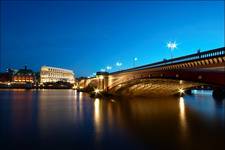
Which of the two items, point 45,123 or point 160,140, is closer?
point 160,140

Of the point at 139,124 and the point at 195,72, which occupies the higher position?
the point at 195,72

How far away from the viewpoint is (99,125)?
90.9 ft

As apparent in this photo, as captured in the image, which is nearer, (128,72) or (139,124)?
(139,124)

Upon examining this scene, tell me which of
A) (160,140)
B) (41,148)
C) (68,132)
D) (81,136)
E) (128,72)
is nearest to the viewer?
(41,148)

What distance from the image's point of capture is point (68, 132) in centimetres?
2369

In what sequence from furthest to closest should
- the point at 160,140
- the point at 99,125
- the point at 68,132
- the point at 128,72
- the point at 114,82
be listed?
the point at 114,82 → the point at 128,72 → the point at 99,125 → the point at 68,132 → the point at 160,140

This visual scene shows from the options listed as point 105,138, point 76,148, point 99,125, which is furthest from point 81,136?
point 99,125

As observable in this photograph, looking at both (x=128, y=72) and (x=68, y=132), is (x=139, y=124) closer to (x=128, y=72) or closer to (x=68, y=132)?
(x=68, y=132)

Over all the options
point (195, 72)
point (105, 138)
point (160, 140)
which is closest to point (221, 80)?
point (195, 72)

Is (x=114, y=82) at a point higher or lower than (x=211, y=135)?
higher

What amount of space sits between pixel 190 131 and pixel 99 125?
844 cm

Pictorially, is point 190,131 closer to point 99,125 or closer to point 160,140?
point 160,140

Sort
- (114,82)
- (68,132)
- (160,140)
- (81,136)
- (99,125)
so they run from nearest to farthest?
(160,140) → (81,136) → (68,132) → (99,125) → (114,82)

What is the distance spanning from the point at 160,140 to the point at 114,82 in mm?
46985
